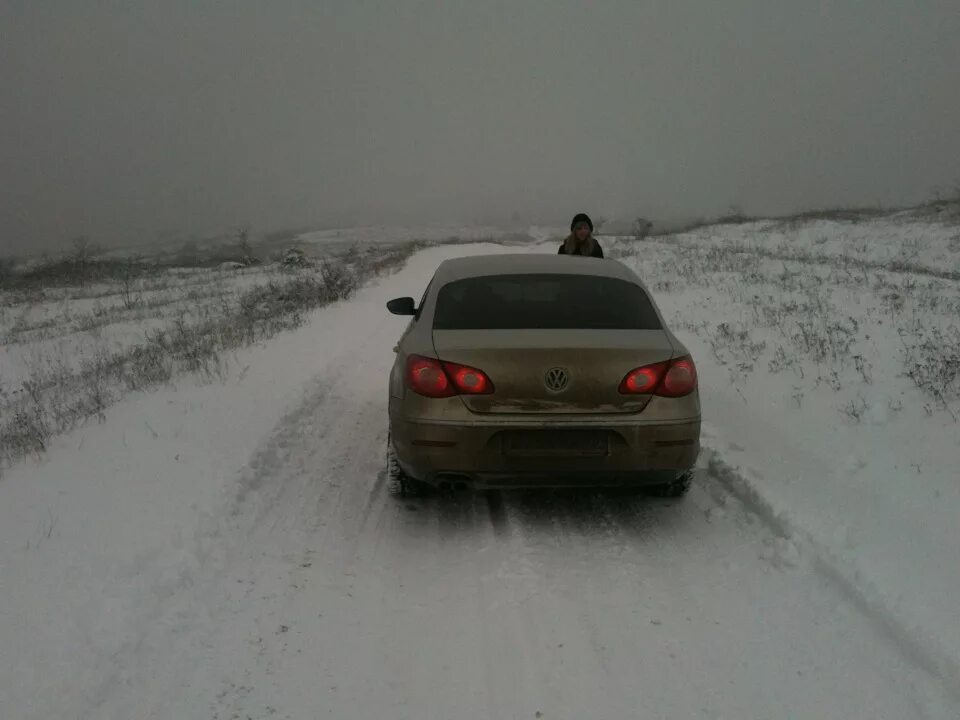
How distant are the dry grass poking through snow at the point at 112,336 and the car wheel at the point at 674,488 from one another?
4876 mm

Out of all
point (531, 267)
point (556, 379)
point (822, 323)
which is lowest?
point (822, 323)

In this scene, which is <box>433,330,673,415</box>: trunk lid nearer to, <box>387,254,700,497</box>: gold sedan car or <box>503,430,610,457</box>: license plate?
<box>387,254,700,497</box>: gold sedan car

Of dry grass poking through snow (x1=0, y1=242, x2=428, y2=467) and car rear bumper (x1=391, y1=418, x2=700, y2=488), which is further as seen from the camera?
dry grass poking through snow (x1=0, y1=242, x2=428, y2=467)

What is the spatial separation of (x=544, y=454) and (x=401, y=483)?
1180mm

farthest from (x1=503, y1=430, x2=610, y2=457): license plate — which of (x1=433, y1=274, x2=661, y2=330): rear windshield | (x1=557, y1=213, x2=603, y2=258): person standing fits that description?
(x1=557, y1=213, x2=603, y2=258): person standing

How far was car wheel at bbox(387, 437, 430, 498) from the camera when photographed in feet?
16.4

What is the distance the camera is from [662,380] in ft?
Answer: 14.5

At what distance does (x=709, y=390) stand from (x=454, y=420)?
4831 mm

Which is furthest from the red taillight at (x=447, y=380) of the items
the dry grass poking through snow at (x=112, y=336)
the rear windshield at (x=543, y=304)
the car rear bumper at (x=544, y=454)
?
the dry grass poking through snow at (x=112, y=336)

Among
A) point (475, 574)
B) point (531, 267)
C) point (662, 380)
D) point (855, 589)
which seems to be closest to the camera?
point (855, 589)

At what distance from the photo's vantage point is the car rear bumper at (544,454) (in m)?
4.32

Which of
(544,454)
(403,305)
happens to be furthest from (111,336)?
(544,454)

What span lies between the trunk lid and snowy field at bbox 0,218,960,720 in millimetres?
859

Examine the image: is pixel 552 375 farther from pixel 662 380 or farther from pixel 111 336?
pixel 111 336
